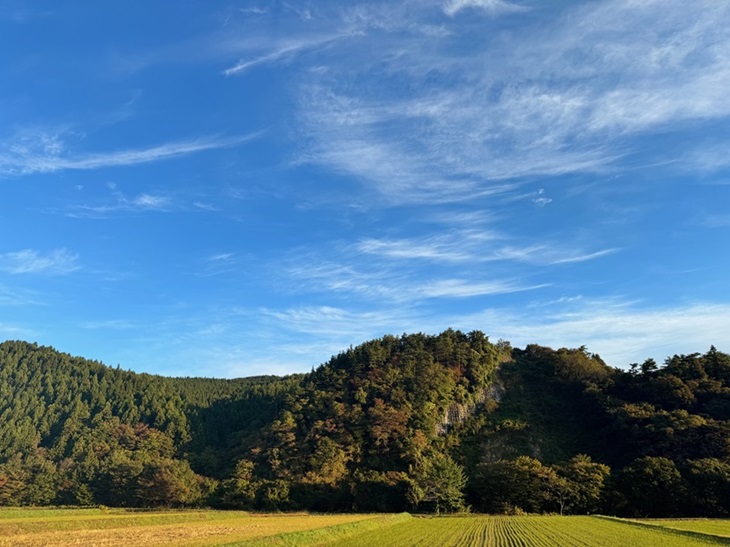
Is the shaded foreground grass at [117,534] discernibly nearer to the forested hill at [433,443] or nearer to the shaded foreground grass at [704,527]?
the shaded foreground grass at [704,527]

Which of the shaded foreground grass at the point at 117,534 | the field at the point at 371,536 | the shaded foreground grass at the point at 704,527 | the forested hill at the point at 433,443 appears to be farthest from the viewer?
the forested hill at the point at 433,443

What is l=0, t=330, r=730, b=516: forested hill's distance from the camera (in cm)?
6912

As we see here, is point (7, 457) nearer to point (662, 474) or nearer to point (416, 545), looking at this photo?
point (416, 545)

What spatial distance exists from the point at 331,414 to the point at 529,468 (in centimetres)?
4338

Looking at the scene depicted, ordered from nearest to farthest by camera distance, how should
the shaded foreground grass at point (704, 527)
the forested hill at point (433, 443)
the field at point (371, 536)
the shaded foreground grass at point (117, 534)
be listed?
the shaded foreground grass at point (117, 534), the field at point (371, 536), the shaded foreground grass at point (704, 527), the forested hill at point (433, 443)

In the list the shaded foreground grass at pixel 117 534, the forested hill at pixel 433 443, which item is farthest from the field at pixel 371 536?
the forested hill at pixel 433 443

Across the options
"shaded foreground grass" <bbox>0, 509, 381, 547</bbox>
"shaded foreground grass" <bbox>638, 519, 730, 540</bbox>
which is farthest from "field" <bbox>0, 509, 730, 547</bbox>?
"shaded foreground grass" <bbox>638, 519, 730, 540</bbox>

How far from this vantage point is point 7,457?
128 metres

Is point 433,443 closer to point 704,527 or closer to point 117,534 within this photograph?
point 704,527

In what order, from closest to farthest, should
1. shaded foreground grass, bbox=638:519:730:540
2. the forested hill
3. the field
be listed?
the field, shaded foreground grass, bbox=638:519:730:540, the forested hill

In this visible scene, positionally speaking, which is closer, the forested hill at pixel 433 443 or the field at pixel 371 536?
the field at pixel 371 536

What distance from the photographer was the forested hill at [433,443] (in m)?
69.1

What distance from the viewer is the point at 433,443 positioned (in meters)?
92.1

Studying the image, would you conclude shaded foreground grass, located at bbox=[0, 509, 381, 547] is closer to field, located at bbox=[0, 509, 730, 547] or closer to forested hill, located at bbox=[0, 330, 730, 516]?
field, located at bbox=[0, 509, 730, 547]
